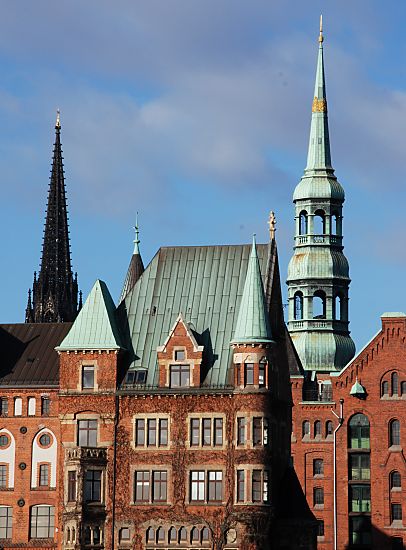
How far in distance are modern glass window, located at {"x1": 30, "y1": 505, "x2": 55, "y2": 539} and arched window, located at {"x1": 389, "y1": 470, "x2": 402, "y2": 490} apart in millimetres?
37491

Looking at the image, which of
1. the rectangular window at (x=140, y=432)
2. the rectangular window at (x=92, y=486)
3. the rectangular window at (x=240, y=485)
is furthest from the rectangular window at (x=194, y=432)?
the rectangular window at (x=92, y=486)

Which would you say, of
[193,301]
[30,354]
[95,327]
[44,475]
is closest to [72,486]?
[95,327]

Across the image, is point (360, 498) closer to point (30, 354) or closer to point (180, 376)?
point (30, 354)

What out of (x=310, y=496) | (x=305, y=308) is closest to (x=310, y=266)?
(x=305, y=308)

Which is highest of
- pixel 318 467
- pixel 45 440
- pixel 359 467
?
pixel 318 467

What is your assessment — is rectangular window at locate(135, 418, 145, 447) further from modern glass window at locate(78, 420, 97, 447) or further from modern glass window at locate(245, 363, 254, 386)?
modern glass window at locate(245, 363, 254, 386)

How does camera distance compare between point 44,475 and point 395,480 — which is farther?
point 395,480

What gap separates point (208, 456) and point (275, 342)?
27.7 feet

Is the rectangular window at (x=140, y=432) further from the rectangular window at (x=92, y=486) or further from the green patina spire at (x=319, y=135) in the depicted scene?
the green patina spire at (x=319, y=135)

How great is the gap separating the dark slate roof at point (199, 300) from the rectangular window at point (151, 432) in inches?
94.1

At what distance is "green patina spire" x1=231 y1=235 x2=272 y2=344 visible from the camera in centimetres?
11319

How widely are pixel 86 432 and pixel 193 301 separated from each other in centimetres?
1081

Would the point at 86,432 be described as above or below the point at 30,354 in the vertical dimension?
below

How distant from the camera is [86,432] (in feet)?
378
